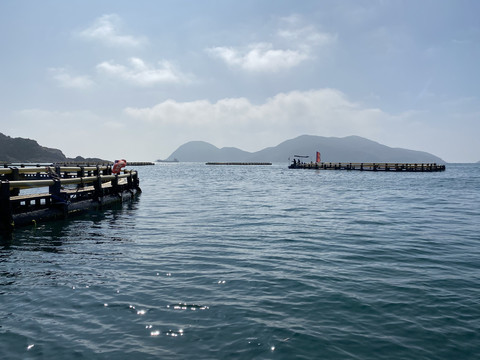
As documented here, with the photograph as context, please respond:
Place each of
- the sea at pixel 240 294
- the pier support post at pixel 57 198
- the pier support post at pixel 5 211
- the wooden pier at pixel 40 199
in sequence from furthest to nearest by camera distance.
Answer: the pier support post at pixel 57 198 → the wooden pier at pixel 40 199 → the pier support post at pixel 5 211 → the sea at pixel 240 294

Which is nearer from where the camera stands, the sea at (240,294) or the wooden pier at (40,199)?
the sea at (240,294)

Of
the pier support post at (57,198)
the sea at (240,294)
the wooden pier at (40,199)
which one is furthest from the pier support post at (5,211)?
the pier support post at (57,198)

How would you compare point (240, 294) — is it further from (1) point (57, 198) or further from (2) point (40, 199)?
(2) point (40, 199)

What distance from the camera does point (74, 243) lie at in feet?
39.2

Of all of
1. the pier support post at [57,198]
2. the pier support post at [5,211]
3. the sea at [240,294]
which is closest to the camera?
the sea at [240,294]

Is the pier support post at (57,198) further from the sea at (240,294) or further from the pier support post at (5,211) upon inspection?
the pier support post at (5,211)

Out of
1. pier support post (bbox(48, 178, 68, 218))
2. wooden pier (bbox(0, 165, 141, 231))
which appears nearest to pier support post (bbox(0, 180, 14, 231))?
wooden pier (bbox(0, 165, 141, 231))

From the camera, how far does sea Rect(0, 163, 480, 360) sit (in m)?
5.04

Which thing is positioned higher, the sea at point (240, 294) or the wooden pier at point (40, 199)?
the wooden pier at point (40, 199)

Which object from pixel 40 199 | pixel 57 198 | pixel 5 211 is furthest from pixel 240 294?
pixel 40 199

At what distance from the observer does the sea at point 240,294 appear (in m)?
5.04

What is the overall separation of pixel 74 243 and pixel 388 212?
1740cm

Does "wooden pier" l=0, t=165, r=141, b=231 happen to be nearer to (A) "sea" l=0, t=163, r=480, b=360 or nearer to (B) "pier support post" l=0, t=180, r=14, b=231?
(B) "pier support post" l=0, t=180, r=14, b=231

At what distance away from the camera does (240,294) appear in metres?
7.01
